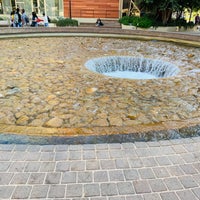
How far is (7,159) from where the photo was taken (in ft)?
8.03

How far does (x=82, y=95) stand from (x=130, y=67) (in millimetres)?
3550

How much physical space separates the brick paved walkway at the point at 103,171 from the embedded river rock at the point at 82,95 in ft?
2.16

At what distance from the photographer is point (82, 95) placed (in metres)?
4.30

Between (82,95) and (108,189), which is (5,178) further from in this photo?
(82,95)

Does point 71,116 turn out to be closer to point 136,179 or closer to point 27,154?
point 27,154

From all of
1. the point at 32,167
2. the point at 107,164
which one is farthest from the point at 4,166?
the point at 107,164

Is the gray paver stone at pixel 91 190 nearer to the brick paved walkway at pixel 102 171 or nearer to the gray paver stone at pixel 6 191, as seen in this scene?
the brick paved walkway at pixel 102 171

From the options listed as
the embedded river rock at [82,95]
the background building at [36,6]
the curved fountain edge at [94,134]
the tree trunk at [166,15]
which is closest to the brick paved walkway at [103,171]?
the curved fountain edge at [94,134]

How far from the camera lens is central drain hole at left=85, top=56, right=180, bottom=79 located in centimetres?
686

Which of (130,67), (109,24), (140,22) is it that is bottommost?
(130,67)

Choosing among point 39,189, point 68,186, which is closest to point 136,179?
point 68,186

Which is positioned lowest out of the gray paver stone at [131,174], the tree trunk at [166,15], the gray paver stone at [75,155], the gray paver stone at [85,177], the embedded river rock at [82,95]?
the gray paver stone at [131,174]

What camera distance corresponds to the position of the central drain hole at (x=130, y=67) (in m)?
6.86

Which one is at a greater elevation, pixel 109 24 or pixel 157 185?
pixel 109 24
